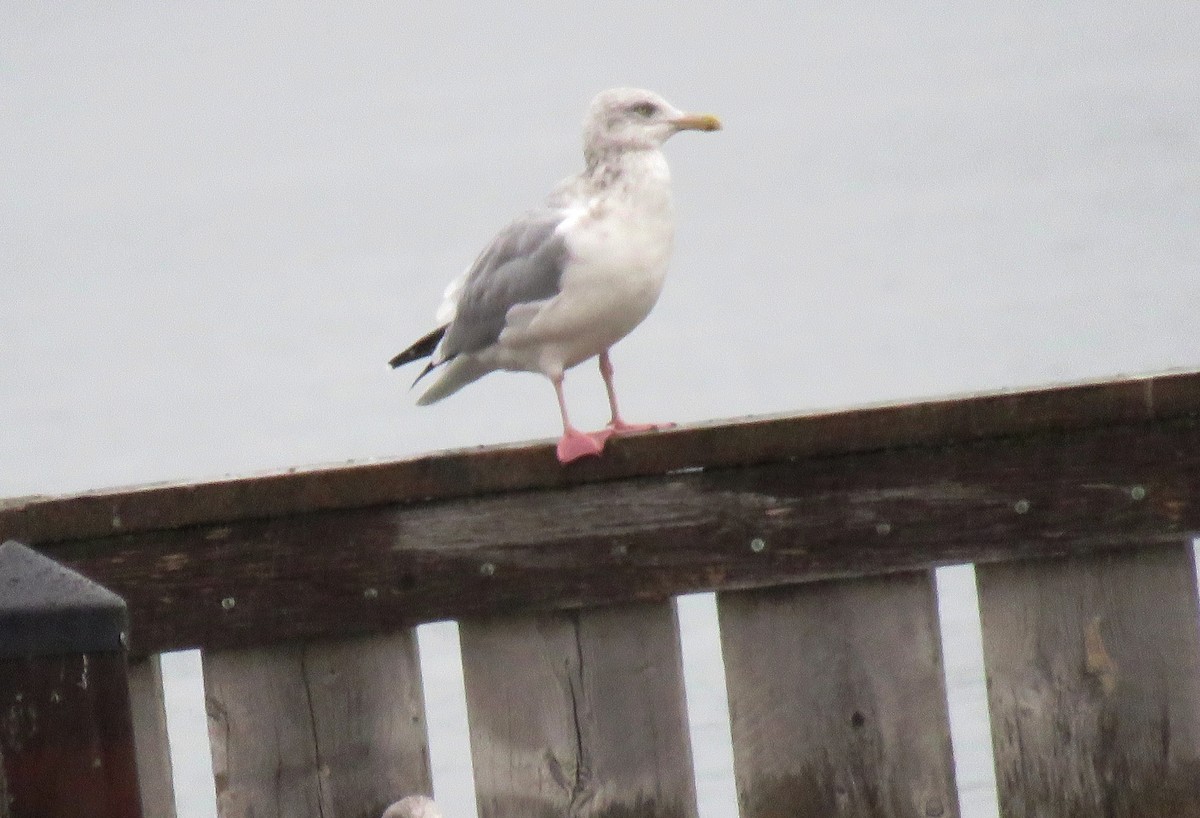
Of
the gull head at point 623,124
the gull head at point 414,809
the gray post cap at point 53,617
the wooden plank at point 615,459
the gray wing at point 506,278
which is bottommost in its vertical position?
the gull head at point 414,809

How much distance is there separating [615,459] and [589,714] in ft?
1.09

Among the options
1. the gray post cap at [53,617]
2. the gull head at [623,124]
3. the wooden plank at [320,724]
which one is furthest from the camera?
the gull head at [623,124]

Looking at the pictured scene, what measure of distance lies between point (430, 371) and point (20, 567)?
2202 millimetres

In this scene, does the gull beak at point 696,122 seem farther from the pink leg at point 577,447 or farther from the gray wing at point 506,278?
the pink leg at point 577,447

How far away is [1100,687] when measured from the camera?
2.78m

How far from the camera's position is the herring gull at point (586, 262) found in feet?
12.5

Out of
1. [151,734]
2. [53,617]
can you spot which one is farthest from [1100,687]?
[53,617]

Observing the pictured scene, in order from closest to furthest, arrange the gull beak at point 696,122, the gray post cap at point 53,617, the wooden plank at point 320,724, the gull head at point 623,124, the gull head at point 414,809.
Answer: the gray post cap at point 53,617 → the gull head at point 414,809 → the wooden plank at point 320,724 → the gull head at point 623,124 → the gull beak at point 696,122

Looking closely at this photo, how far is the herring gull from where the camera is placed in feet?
12.5

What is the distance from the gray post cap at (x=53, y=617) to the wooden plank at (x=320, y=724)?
70cm

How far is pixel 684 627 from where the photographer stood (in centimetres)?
1145

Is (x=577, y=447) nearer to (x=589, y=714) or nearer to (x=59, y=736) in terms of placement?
(x=589, y=714)

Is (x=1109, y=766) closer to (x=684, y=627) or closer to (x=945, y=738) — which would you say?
(x=945, y=738)

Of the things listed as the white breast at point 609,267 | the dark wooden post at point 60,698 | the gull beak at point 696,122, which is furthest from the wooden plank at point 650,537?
the gull beak at point 696,122
